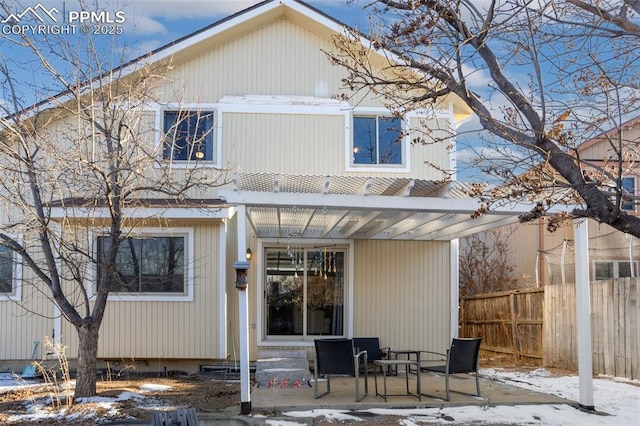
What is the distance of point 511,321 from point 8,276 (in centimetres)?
1016

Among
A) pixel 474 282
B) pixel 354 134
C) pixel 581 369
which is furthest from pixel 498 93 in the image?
pixel 474 282

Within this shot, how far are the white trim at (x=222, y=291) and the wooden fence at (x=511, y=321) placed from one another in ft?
20.7

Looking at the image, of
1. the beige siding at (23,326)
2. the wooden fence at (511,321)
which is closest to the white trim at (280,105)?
the beige siding at (23,326)

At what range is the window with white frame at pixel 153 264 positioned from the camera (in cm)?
1152

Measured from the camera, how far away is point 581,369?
8.47 m

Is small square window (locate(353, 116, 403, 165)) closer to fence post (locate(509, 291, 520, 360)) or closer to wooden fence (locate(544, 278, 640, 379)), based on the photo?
wooden fence (locate(544, 278, 640, 379))

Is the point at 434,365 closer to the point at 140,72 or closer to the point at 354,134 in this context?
the point at 354,134

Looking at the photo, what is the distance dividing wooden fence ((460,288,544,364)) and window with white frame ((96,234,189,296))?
23.1ft

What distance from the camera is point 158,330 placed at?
11.3m

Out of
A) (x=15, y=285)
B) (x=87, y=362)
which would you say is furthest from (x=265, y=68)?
(x=87, y=362)

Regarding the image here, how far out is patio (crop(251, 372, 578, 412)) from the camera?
27.5ft

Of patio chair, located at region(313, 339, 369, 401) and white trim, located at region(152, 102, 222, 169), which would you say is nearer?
patio chair, located at region(313, 339, 369, 401)

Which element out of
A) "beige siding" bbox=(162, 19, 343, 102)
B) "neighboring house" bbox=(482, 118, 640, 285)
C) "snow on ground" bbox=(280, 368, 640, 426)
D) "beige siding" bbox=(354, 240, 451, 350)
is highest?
"beige siding" bbox=(162, 19, 343, 102)

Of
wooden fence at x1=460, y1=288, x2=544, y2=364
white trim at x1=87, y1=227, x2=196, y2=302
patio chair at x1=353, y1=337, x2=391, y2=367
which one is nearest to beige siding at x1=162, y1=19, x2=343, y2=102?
white trim at x1=87, y1=227, x2=196, y2=302
